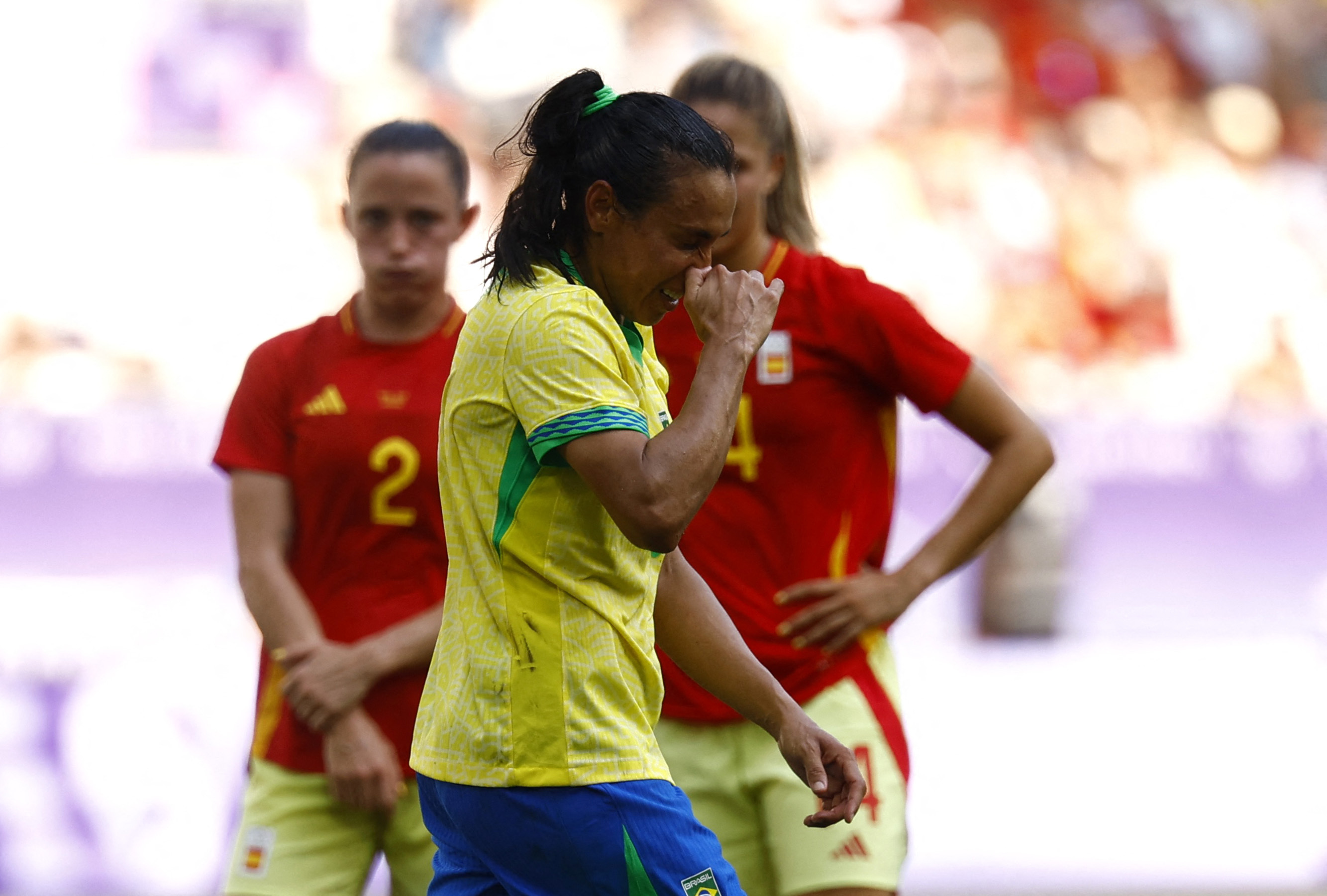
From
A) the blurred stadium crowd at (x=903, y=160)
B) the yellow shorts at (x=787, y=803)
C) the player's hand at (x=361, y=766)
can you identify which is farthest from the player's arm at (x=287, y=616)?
the blurred stadium crowd at (x=903, y=160)

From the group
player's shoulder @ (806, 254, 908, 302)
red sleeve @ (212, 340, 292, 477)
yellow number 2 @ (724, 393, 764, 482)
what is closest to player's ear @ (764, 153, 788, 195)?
player's shoulder @ (806, 254, 908, 302)

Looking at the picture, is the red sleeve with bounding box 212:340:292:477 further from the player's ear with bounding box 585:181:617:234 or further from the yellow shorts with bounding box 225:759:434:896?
the player's ear with bounding box 585:181:617:234

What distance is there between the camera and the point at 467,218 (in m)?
3.56

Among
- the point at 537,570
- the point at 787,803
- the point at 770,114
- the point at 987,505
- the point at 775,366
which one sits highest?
the point at 770,114

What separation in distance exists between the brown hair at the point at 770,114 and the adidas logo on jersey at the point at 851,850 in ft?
4.00

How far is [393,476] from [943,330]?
164 inches

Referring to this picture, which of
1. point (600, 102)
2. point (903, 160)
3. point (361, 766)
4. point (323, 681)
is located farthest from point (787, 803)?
point (903, 160)

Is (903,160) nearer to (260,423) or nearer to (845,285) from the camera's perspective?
(845,285)

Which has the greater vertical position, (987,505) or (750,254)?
(750,254)

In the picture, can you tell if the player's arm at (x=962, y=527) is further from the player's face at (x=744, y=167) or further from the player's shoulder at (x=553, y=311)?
the player's shoulder at (x=553, y=311)

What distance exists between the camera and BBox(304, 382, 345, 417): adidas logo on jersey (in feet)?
10.7

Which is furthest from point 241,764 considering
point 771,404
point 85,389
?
point 771,404

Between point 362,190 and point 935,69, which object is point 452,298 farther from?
point 935,69

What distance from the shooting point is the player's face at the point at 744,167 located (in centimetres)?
322
